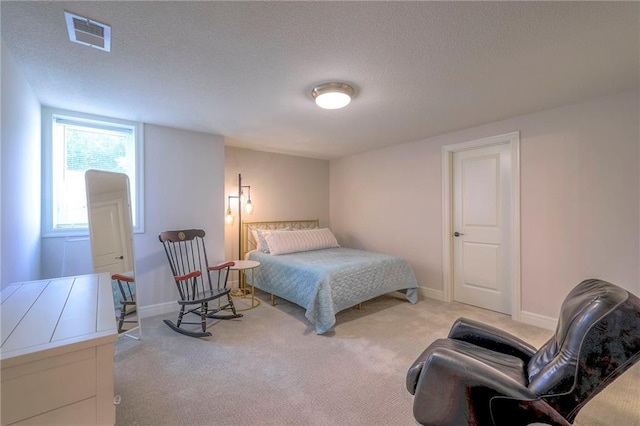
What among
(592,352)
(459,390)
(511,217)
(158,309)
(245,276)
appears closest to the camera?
(592,352)

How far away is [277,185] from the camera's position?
4984mm

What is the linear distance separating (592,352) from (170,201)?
383 centimetres

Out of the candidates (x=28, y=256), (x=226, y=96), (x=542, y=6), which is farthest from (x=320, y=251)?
(x=542, y=6)

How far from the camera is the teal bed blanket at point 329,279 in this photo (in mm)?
2916

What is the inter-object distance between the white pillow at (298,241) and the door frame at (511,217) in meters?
1.74

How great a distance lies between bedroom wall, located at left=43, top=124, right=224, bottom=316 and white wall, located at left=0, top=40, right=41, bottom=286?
2.14 ft

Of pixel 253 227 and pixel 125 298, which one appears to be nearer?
pixel 125 298

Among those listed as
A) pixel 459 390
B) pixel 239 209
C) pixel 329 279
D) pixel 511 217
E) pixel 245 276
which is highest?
pixel 239 209

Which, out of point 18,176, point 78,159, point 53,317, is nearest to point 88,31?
point 18,176

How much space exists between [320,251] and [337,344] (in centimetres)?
178

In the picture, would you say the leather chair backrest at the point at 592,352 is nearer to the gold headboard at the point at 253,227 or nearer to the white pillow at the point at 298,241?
the white pillow at the point at 298,241

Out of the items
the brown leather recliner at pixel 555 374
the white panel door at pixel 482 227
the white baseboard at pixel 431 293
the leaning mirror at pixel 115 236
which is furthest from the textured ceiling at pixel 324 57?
the white baseboard at pixel 431 293

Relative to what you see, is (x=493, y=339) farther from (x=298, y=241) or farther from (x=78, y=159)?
(x=78, y=159)

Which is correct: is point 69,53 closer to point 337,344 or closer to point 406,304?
point 337,344
